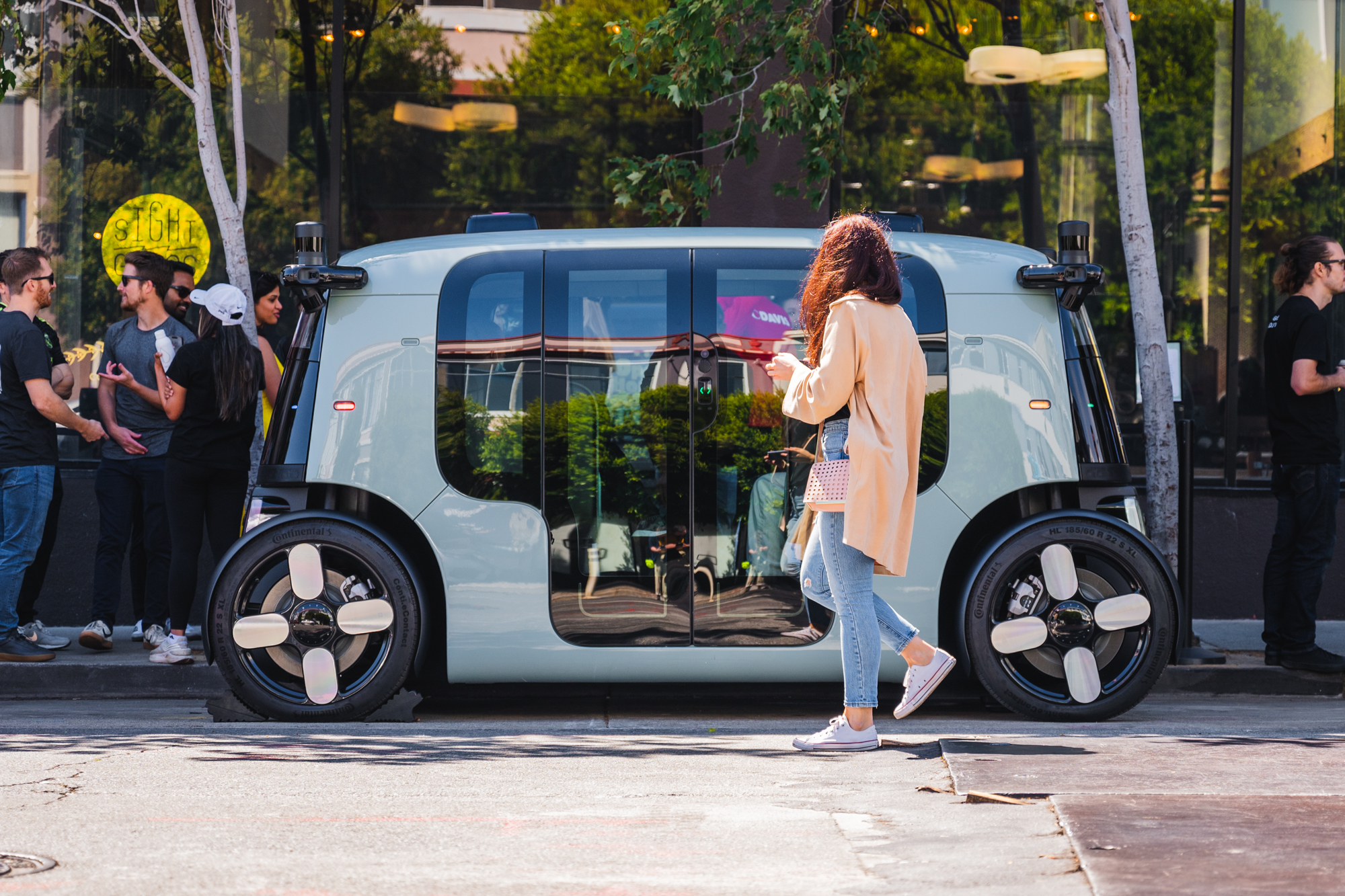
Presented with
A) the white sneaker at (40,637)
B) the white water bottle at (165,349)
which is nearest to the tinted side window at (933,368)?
the white water bottle at (165,349)

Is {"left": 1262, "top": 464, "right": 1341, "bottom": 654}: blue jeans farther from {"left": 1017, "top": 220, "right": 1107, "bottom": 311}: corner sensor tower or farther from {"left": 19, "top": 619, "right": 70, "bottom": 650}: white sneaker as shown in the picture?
{"left": 19, "top": 619, "right": 70, "bottom": 650}: white sneaker

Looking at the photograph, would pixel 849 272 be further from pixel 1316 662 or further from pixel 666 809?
pixel 1316 662

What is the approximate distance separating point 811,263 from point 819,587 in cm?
144

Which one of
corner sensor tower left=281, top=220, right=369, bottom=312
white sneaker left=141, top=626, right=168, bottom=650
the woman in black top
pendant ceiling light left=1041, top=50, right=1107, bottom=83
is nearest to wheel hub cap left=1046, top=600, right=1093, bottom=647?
corner sensor tower left=281, top=220, right=369, bottom=312

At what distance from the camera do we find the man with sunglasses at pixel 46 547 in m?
7.39

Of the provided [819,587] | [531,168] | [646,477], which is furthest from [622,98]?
[819,587]

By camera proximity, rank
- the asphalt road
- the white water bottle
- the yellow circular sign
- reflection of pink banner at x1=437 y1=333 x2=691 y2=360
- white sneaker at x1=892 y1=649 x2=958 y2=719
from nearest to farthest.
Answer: the asphalt road < white sneaker at x1=892 y1=649 x2=958 y2=719 < reflection of pink banner at x1=437 y1=333 x2=691 y2=360 < the white water bottle < the yellow circular sign

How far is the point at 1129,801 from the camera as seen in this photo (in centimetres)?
389

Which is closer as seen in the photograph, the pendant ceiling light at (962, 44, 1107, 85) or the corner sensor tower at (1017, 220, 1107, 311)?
the corner sensor tower at (1017, 220, 1107, 311)

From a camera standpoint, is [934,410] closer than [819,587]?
No

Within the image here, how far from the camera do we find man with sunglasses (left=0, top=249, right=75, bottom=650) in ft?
24.2

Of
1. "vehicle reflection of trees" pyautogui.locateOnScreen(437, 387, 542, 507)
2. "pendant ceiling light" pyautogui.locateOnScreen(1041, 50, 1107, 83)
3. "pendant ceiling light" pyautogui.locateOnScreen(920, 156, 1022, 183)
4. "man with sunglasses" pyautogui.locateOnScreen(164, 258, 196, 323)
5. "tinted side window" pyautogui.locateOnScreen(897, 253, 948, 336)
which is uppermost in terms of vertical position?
"pendant ceiling light" pyautogui.locateOnScreen(1041, 50, 1107, 83)

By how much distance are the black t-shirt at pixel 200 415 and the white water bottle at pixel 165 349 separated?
1.56 feet

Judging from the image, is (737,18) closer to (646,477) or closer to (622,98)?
(622,98)
